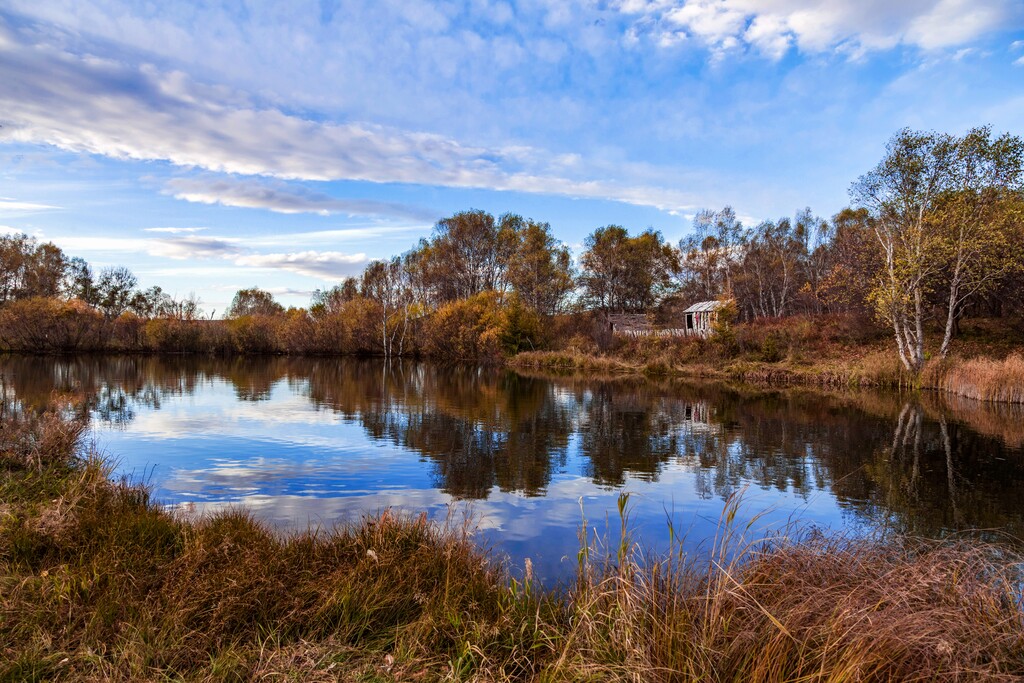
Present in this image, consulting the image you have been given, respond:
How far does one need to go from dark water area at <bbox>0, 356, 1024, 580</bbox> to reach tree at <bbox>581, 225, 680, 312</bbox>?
150ft

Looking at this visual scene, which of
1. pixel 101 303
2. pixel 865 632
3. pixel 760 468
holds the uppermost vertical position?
pixel 101 303

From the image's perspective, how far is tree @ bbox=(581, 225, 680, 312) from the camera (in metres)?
74.8

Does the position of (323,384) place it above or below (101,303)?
below

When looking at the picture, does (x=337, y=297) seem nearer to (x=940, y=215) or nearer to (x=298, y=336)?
(x=298, y=336)

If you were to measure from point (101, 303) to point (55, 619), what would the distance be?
3581 inches

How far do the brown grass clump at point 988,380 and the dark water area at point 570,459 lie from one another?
1.08 m

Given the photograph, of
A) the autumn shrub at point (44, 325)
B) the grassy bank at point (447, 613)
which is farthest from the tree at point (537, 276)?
the grassy bank at point (447, 613)

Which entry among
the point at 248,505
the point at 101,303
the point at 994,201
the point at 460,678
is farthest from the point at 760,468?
the point at 101,303

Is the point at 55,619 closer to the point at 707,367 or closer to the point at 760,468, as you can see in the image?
the point at 760,468

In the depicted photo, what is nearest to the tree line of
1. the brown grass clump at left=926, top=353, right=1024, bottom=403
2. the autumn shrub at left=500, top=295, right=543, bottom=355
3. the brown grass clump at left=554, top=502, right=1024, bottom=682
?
the autumn shrub at left=500, top=295, right=543, bottom=355

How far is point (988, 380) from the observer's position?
26828 mm

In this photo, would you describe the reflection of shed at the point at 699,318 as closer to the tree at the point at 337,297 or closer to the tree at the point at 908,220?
the tree at the point at 908,220

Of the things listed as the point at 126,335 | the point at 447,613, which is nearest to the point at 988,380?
the point at 447,613

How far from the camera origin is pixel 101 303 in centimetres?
8106
